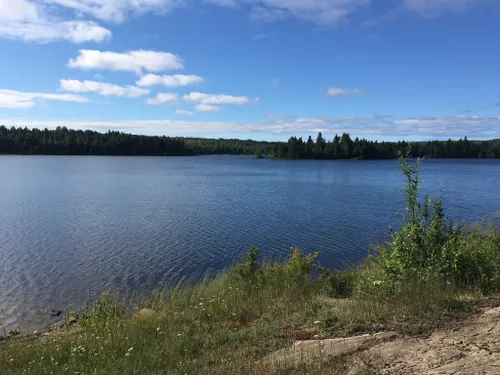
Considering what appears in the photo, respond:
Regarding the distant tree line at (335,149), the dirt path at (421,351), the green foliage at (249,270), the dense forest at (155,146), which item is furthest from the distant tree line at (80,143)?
the dirt path at (421,351)

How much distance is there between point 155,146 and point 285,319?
18112 centimetres

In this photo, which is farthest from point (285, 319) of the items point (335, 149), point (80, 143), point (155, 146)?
point (155, 146)

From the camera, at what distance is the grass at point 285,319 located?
6.11m

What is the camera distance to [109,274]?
58.1 feet

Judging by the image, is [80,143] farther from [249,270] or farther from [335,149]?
[249,270]

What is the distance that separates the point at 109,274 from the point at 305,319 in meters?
12.5

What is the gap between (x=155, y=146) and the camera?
598 ft

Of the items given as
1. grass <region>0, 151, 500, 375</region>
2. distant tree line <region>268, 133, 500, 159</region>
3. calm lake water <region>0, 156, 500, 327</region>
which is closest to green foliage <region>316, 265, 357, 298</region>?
grass <region>0, 151, 500, 375</region>

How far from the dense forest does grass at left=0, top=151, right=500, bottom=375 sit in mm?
152809

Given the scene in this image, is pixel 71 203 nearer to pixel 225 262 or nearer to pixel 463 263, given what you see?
pixel 225 262

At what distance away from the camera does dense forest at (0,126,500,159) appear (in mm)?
162125

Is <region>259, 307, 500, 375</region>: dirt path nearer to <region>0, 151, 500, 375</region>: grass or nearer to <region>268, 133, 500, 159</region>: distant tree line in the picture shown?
<region>0, 151, 500, 375</region>: grass

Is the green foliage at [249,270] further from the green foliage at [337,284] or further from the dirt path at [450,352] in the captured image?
the dirt path at [450,352]

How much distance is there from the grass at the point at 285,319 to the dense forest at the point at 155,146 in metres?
153
